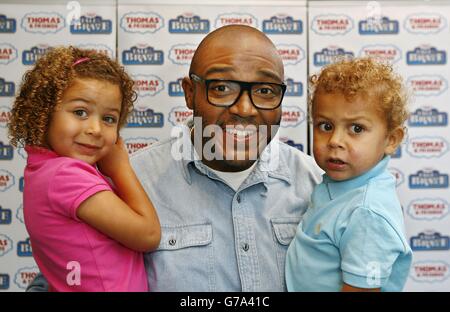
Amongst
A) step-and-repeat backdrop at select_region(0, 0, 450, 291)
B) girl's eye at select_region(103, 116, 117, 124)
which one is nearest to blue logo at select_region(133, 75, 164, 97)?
step-and-repeat backdrop at select_region(0, 0, 450, 291)

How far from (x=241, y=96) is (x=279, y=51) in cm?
24

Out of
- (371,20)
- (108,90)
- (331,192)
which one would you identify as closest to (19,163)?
(108,90)

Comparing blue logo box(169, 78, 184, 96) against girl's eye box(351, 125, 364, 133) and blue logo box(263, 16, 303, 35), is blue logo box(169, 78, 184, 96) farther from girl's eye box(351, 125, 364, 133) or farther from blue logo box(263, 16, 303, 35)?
girl's eye box(351, 125, 364, 133)

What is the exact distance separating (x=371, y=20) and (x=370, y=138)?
330mm

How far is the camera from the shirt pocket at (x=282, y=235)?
2.45 feet

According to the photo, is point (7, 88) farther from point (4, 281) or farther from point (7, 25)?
point (4, 281)

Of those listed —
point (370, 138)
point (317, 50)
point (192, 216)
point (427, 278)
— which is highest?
point (317, 50)

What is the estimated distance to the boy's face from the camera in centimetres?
69

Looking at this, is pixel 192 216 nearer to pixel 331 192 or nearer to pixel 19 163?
pixel 331 192

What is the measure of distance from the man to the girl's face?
14cm

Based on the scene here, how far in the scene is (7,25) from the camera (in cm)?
83

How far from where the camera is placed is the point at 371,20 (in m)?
0.92

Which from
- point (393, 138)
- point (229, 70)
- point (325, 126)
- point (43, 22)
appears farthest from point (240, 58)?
point (43, 22)

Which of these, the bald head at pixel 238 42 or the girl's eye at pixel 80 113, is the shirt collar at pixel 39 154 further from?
the bald head at pixel 238 42
